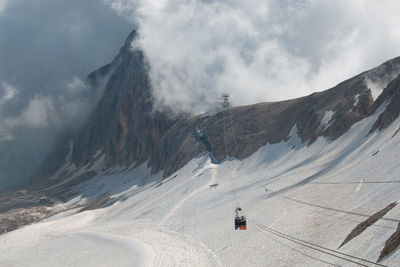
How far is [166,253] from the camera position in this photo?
4169cm

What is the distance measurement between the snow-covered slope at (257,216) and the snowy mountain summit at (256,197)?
18 centimetres

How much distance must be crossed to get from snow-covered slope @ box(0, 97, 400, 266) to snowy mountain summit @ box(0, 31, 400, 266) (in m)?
0.18

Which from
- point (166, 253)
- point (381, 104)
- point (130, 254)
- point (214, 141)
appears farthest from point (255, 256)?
point (214, 141)

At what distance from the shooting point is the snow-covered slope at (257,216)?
27688mm

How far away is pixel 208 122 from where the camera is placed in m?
121

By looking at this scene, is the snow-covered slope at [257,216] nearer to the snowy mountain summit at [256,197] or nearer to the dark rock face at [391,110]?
the snowy mountain summit at [256,197]

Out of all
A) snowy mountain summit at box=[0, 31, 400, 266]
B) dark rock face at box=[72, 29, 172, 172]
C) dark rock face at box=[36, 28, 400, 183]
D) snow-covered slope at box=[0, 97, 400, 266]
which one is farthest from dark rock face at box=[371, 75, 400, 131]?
dark rock face at box=[72, 29, 172, 172]

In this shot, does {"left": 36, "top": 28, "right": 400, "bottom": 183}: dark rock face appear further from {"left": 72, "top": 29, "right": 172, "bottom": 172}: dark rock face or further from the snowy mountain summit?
the snowy mountain summit

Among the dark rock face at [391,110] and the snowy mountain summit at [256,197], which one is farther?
the dark rock face at [391,110]

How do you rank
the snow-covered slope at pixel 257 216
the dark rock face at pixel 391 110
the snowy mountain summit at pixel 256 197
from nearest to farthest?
the snow-covered slope at pixel 257 216
the snowy mountain summit at pixel 256 197
the dark rock face at pixel 391 110

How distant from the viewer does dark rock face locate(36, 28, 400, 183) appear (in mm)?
74188

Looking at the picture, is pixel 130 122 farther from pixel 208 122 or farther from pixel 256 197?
pixel 256 197

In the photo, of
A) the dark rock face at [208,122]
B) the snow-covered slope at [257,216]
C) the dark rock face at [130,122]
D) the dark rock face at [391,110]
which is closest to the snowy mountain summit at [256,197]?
the snow-covered slope at [257,216]

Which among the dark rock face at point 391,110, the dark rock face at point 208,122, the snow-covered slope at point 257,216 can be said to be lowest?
the snow-covered slope at point 257,216
